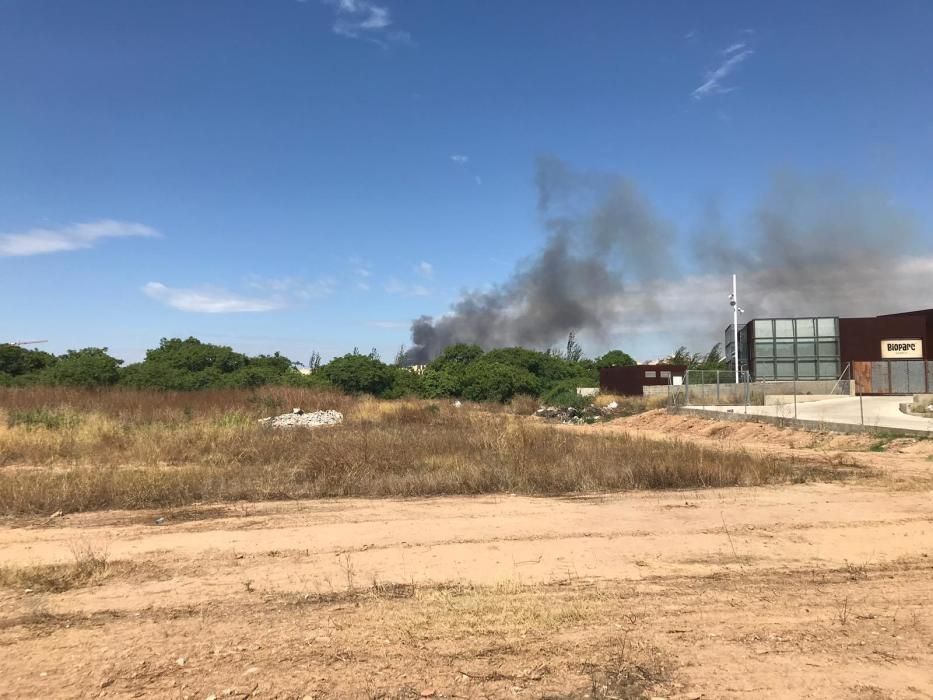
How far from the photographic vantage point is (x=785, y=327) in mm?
43469

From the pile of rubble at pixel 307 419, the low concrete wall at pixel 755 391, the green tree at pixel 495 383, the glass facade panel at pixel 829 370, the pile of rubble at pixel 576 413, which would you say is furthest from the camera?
the green tree at pixel 495 383

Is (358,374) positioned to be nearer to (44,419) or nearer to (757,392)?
(757,392)

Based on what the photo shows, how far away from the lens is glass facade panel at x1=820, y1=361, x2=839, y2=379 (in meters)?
43.0

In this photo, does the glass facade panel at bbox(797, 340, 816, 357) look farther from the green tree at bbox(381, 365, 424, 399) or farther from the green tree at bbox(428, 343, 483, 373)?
the green tree at bbox(428, 343, 483, 373)

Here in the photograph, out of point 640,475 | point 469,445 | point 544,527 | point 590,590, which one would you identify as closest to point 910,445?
point 640,475

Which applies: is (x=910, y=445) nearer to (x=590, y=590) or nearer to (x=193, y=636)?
(x=590, y=590)

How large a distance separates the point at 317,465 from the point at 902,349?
45.6 meters

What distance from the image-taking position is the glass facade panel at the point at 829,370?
42969mm

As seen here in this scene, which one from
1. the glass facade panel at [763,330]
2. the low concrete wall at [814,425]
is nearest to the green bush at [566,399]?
the glass facade panel at [763,330]

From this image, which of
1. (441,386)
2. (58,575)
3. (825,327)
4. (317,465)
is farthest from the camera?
(441,386)

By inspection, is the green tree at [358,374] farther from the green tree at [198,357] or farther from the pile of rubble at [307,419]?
the pile of rubble at [307,419]

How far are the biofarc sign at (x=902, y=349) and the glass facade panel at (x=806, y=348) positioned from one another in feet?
15.4

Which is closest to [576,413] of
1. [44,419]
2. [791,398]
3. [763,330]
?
[791,398]

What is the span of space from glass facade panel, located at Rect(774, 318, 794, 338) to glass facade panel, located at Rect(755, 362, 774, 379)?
207 centimetres
